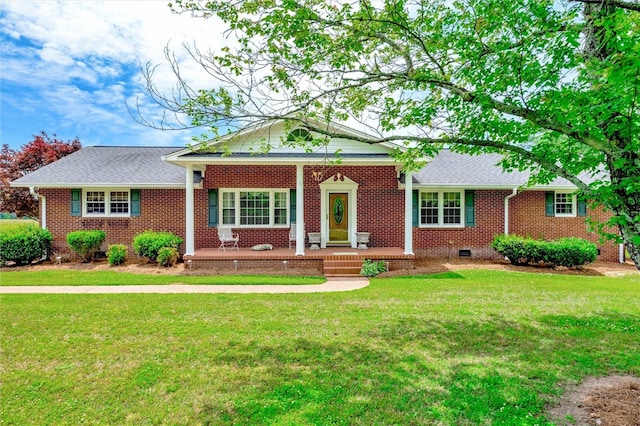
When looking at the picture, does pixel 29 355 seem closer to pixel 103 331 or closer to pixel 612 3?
pixel 103 331

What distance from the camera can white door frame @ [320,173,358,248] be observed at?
13.6 metres

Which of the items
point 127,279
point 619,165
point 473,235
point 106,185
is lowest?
point 127,279

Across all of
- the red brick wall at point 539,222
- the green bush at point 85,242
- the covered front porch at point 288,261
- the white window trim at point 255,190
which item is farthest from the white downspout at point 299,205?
the red brick wall at point 539,222

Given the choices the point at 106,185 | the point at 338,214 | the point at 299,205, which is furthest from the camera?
the point at 338,214

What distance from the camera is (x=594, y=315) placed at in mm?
6711

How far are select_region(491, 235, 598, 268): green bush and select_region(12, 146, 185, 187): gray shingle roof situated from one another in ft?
41.6

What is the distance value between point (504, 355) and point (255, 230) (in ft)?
34.4

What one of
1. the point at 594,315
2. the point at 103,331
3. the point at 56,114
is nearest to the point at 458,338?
the point at 594,315

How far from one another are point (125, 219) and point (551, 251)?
15.9m

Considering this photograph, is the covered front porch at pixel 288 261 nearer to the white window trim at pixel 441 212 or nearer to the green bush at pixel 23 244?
the white window trim at pixel 441 212

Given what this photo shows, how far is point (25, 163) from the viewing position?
18.2m

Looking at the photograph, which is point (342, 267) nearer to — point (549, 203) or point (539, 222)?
point (539, 222)

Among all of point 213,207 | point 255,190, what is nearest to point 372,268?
point 255,190

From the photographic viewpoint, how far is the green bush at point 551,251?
1184 centimetres
